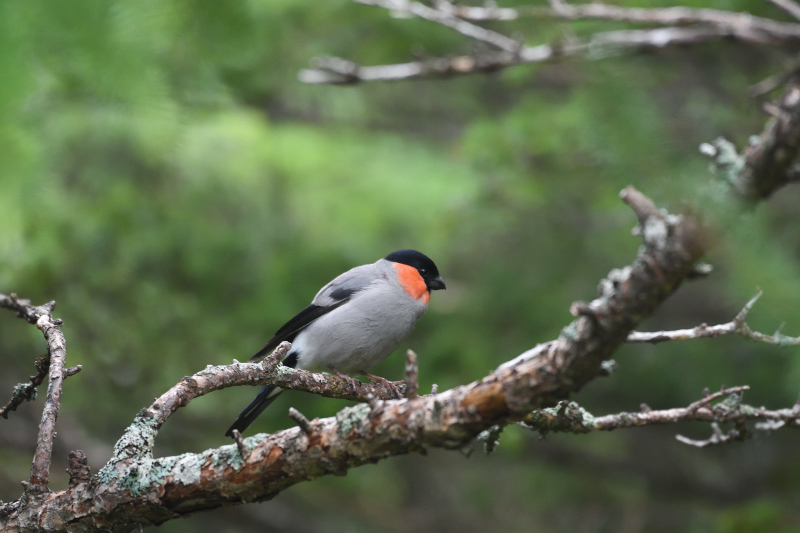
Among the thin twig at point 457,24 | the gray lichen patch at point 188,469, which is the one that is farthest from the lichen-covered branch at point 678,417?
the thin twig at point 457,24

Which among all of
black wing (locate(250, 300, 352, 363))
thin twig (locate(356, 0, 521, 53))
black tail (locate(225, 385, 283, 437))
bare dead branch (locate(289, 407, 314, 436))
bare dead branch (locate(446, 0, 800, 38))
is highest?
bare dead branch (locate(446, 0, 800, 38))

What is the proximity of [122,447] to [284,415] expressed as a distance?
12.2ft

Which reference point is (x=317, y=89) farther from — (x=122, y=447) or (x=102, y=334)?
(x=122, y=447)

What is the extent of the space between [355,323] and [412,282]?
729 mm

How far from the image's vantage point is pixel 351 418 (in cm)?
207

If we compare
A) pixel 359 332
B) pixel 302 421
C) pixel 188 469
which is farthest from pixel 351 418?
pixel 359 332

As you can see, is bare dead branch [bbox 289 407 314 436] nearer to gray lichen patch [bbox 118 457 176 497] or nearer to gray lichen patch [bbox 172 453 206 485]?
gray lichen patch [bbox 172 453 206 485]

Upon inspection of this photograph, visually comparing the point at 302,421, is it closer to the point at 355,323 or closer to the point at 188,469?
the point at 188,469

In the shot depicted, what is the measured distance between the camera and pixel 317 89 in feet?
25.0

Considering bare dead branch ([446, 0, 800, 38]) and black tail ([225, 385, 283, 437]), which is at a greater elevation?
bare dead branch ([446, 0, 800, 38])

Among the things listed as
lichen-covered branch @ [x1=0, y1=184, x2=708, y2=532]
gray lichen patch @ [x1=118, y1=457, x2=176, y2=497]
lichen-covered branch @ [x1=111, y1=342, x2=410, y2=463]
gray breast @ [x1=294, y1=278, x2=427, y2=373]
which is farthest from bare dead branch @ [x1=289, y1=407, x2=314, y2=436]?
gray breast @ [x1=294, y1=278, x2=427, y2=373]

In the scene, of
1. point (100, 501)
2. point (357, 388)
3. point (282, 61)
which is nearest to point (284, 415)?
point (357, 388)

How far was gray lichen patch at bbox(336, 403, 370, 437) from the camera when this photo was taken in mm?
2049

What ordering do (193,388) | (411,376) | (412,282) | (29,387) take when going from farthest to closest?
(412,282) < (29,387) < (193,388) < (411,376)
